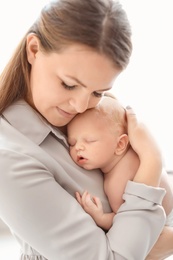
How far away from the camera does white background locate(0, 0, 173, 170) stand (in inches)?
85.6

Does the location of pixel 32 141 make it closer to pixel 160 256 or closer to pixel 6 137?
pixel 6 137

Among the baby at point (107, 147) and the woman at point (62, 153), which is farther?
the baby at point (107, 147)

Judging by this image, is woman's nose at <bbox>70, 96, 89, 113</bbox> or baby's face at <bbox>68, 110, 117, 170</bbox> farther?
baby's face at <bbox>68, 110, 117, 170</bbox>

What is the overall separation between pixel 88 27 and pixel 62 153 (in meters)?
0.38

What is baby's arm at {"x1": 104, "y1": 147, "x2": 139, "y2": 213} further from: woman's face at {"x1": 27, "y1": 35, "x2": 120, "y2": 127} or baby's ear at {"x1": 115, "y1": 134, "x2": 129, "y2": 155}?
woman's face at {"x1": 27, "y1": 35, "x2": 120, "y2": 127}

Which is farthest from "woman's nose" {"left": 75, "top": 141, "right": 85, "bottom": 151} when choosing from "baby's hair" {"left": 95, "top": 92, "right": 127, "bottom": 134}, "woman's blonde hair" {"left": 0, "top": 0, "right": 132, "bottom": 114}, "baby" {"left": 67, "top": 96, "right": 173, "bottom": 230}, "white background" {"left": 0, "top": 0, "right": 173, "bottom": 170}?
"white background" {"left": 0, "top": 0, "right": 173, "bottom": 170}

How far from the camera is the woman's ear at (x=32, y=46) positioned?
4.01 feet

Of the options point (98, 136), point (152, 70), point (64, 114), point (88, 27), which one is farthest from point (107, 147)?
point (152, 70)

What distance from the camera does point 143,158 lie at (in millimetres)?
1289

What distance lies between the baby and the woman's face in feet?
0.18

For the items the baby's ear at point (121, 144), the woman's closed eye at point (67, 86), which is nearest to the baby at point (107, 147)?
the baby's ear at point (121, 144)

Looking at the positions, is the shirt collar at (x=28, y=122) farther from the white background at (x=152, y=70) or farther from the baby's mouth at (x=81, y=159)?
the white background at (x=152, y=70)

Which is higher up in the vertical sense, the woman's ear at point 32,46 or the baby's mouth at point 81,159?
the woman's ear at point 32,46

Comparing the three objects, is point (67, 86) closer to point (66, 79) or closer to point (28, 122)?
point (66, 79)
